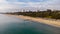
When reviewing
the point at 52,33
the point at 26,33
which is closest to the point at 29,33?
the point at 26,33

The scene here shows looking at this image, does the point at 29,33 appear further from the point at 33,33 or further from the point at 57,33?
the point at 57,33

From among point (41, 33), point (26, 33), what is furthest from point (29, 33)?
point (41, 33)

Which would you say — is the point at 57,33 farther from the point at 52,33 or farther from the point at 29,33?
the point at 29,33

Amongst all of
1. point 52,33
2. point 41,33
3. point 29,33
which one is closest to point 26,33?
point 29,33

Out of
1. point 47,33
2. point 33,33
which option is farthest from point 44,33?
point 33,33

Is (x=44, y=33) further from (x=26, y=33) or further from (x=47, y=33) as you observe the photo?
(x=26, y=33)

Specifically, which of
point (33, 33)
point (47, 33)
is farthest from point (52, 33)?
point (33, 33)

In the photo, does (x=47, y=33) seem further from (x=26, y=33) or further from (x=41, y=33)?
(x=26, y=33)
